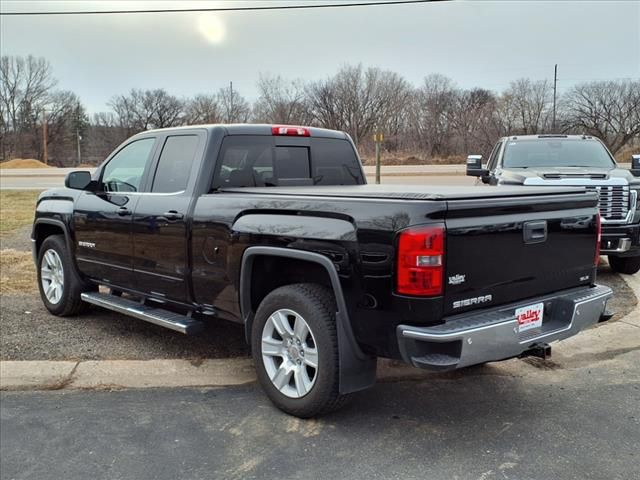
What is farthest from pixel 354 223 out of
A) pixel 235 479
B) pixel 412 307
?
pixel 235 479

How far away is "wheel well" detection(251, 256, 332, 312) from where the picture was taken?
12.6ft

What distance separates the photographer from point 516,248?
3535mm

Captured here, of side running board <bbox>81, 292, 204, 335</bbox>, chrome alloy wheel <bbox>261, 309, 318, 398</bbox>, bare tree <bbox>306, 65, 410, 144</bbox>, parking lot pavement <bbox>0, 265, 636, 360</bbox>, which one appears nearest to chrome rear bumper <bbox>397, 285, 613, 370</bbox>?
chrome alloy wheel <bbox>261, 309, 318, 398</bbox>

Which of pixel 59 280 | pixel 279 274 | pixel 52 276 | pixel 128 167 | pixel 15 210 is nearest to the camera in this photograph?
pixel 279 274

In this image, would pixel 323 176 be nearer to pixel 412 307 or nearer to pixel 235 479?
pixel 412 307

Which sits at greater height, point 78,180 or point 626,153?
point 626,153

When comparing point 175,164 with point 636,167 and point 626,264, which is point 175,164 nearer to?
point 626,264

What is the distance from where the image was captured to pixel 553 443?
3508mm

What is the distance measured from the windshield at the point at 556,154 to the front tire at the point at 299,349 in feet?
20.1

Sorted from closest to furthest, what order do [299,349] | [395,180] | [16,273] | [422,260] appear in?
[422,260], [299,349], [16,273], [395,180]

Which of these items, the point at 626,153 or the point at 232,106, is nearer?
the point at 626,153

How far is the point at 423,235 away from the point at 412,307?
0.39 meters

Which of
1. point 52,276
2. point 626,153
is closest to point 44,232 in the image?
point 52,276

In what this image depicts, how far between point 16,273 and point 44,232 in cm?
214
